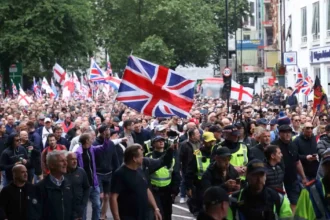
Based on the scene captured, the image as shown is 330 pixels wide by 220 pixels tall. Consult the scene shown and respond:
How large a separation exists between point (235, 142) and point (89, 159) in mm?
2678

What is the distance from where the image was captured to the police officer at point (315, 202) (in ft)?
26.0

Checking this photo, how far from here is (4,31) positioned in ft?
184

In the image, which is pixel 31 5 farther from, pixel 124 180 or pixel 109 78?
pixel 124 180

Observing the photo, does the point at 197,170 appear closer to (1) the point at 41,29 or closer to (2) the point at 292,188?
(2) the point at 292,188

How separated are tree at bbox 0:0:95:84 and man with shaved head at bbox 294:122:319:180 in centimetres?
4179

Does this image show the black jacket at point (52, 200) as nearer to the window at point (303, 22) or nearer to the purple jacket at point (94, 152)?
the purple jacket at point (94, 152)

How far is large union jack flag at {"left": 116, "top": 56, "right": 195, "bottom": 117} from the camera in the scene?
15.3 metres

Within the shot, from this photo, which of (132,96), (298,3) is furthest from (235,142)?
(298,3)

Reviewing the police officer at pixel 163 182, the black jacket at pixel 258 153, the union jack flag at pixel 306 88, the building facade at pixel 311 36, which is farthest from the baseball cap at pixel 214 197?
the building facade at pixel 311 36

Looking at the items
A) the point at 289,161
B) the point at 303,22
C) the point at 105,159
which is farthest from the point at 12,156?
the point at 303,22

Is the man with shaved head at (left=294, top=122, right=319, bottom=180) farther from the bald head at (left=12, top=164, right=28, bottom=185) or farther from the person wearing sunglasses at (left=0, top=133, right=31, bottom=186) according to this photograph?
the bald head at (left=12, top=164, right=28, bottom=185)

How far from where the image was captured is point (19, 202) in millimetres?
10008

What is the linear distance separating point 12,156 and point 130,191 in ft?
17.1

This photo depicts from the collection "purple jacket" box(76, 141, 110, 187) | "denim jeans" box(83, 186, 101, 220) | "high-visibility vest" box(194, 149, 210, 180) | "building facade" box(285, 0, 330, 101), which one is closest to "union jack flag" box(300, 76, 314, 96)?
"building facade" box(285, 0, 330, 101)
